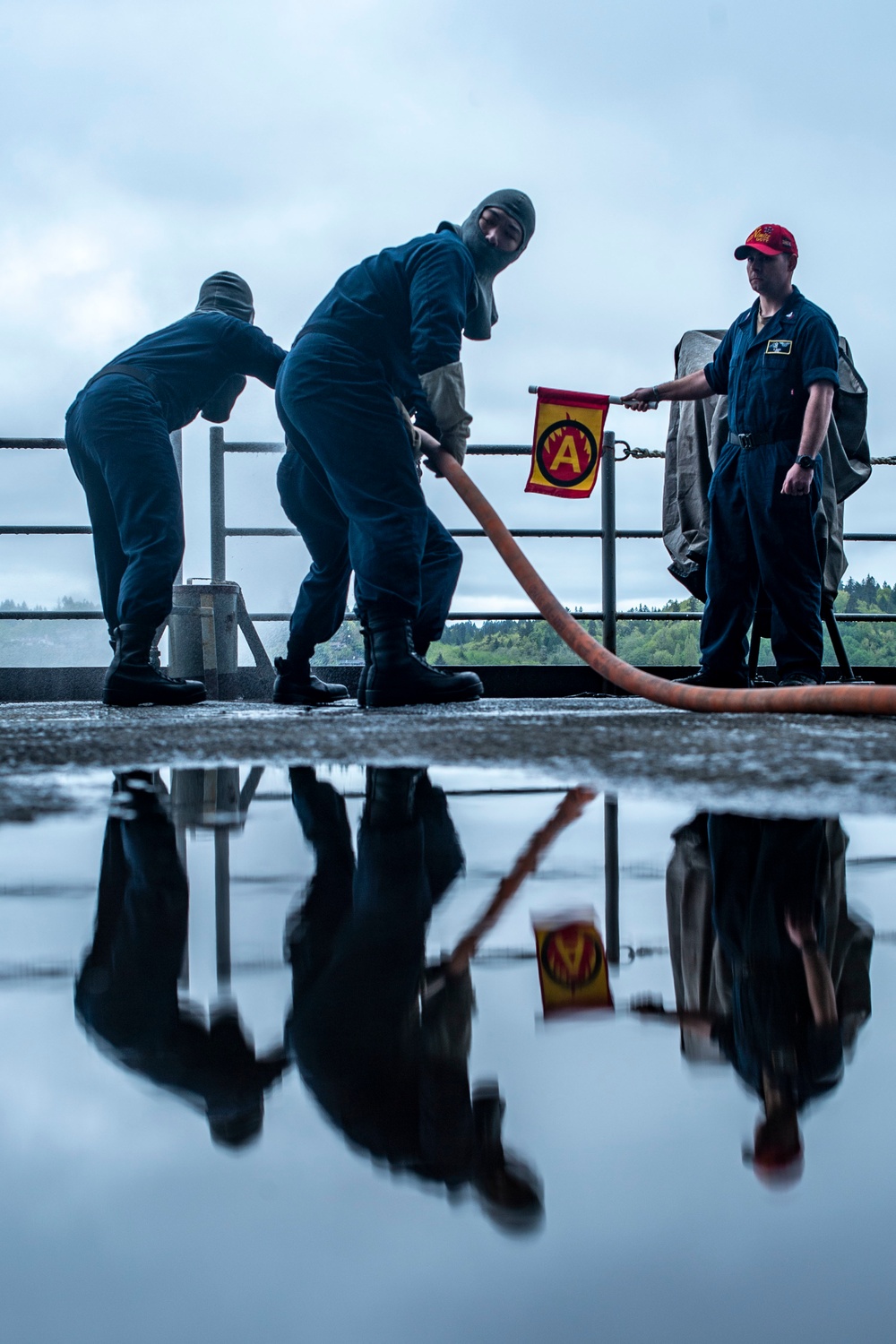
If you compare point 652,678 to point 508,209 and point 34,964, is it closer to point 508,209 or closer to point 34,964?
point 508,209

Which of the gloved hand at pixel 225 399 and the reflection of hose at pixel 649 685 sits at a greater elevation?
the gloved hand at pixel 225 399

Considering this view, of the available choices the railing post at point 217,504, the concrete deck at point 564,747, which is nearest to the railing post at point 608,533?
the railing post at point 217,504

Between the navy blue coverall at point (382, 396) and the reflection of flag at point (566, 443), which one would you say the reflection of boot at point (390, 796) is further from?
the reflection of flag at point (566, 443)

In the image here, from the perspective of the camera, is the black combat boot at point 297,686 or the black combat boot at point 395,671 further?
the black combat boot at point 297,686

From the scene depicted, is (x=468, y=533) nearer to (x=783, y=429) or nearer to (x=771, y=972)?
(x=783, y=429)

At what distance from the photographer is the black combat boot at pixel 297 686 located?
9.71 feet

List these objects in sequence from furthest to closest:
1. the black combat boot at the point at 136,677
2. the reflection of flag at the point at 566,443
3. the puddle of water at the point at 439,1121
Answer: the reflection of flag at the point at 566,443
the black combat boot at the point at 136,677
the puddle of water at the point at 439,1121

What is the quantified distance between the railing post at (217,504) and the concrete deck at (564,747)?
2129mm

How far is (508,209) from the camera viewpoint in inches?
102

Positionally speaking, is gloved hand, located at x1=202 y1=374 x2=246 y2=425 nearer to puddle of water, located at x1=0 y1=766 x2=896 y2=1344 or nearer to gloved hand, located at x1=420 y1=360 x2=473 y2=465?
gloved hand, located at x1=420 y1=360 x2=473 y2=465

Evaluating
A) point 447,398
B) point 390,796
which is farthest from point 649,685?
point 390,796

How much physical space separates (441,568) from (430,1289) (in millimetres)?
2584

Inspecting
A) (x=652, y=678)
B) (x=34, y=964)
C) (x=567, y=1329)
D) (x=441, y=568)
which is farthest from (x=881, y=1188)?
(x=441, y=568)

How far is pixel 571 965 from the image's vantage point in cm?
40
